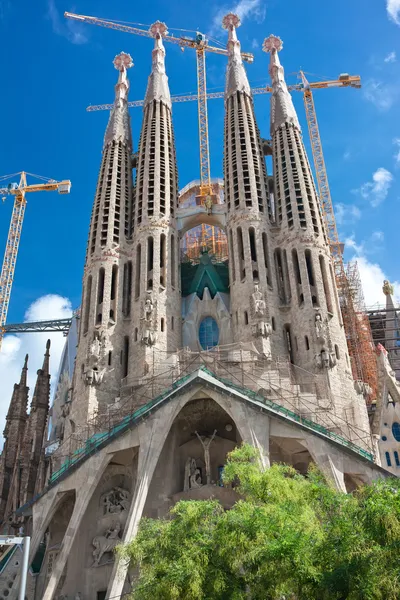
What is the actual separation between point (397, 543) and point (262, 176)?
101 ft

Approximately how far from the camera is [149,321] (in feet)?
108

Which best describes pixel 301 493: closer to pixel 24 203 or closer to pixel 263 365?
pixel 263 365

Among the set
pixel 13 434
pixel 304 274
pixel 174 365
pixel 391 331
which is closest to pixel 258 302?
pixel 304 274

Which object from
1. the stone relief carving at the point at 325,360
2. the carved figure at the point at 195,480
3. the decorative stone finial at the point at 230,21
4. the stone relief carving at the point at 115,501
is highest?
the decorative stone finial at the point at 230,21

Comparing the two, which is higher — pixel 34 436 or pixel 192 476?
pixel 34 436

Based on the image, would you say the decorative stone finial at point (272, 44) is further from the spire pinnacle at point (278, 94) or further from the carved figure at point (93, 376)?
the carved figure at point (93, 376)

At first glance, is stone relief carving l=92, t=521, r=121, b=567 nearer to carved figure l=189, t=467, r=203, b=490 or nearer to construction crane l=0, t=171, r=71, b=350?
carved figure l=189, t=467, r=203, b=490

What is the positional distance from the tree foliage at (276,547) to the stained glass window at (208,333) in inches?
748

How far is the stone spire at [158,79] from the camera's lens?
147 ft

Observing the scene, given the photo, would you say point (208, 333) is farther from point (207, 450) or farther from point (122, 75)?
point (122, 75)

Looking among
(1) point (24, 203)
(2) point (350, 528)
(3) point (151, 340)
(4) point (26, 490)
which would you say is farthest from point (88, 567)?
(1) point (24, 203)

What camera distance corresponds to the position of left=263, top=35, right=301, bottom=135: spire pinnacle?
136ft

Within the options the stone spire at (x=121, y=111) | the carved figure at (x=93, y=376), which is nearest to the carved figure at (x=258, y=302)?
the carved figure at (x=93, y=376)

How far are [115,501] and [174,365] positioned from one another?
715 centimetres
